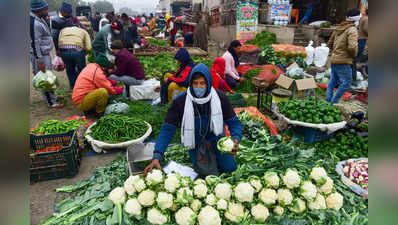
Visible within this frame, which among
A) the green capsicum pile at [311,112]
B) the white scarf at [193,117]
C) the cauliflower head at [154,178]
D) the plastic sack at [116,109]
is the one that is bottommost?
the cauliflower head at [154,178]

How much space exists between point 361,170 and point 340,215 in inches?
39.5

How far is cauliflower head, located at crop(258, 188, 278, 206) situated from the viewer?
2146 millimetres

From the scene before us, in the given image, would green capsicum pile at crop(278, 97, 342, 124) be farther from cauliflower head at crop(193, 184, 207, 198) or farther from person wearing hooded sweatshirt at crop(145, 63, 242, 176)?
cauliflower head at crop(193, 184, 207, 198)

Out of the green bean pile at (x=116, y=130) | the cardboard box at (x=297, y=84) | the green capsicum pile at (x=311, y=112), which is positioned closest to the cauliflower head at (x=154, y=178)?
the green bean pile at (x=116, y=130)

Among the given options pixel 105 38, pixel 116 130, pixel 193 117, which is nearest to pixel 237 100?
pixel 116 130

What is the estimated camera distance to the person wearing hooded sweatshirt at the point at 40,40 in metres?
5.05

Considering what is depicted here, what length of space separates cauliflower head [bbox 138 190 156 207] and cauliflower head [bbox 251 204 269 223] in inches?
34.6

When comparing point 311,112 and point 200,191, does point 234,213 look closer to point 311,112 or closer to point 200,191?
point 200,191

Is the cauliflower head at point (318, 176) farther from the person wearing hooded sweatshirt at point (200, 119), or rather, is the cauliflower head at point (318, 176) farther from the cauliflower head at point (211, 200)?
the cauliflower head at point (211, 200)

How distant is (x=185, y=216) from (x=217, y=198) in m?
0.33

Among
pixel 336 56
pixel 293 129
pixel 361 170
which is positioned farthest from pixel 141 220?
pixel 336 56

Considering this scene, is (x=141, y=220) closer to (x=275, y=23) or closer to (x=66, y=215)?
(x=66, y=215)

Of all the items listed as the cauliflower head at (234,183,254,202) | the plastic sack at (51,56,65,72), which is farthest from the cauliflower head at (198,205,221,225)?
the plastic sack at (51,56,65,72)

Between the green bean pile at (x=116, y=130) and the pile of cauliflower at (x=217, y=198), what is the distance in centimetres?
180
